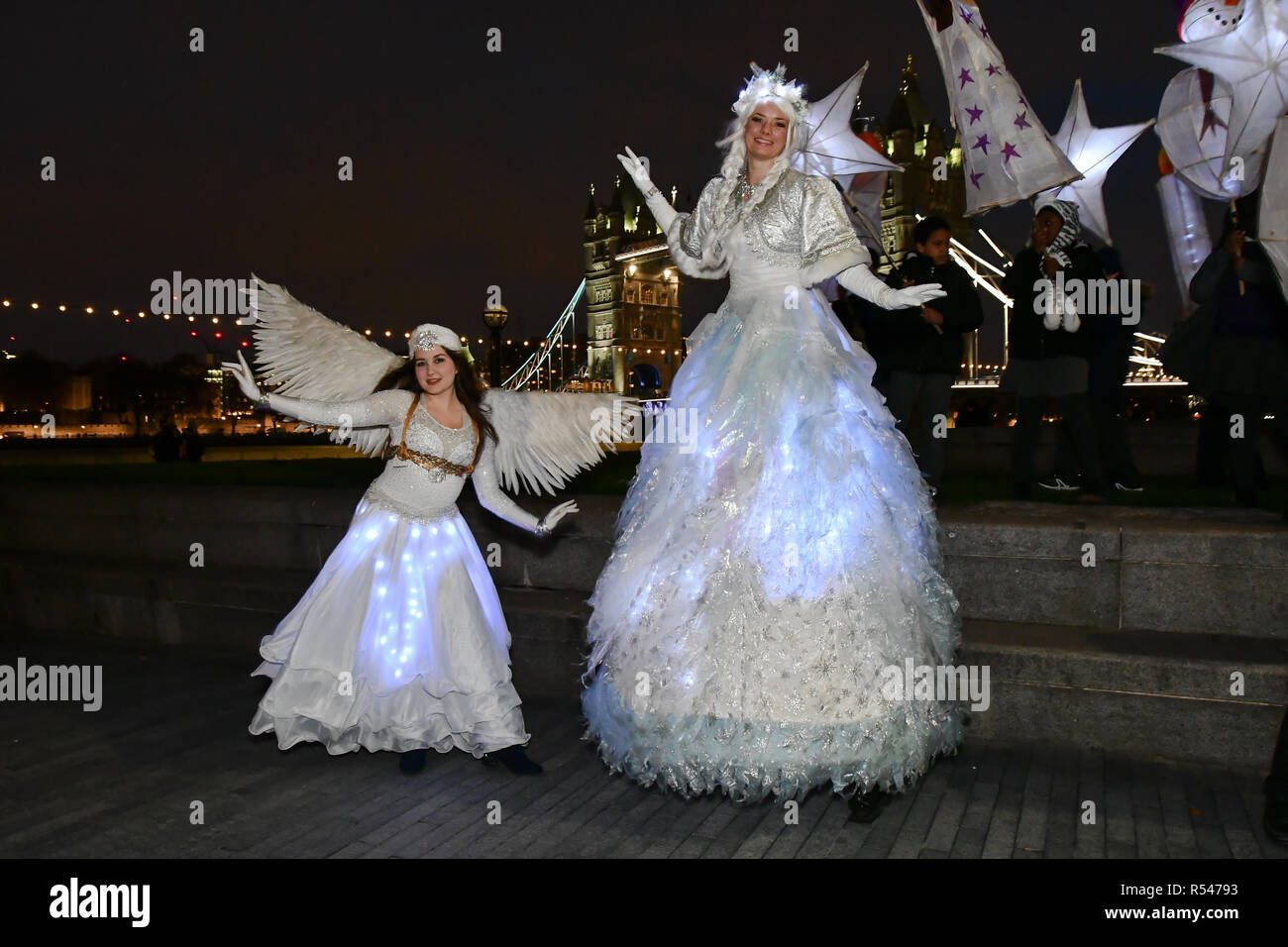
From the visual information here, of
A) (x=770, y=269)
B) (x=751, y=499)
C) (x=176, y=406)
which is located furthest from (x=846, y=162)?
(x=176, y=406)

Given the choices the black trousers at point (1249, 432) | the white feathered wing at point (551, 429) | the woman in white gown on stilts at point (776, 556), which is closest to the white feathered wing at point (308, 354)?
the white feathered wing at point (551, 429)

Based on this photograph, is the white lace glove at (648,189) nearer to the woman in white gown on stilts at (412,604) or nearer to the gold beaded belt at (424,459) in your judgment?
the woman in white gown on stilts at (412,604)

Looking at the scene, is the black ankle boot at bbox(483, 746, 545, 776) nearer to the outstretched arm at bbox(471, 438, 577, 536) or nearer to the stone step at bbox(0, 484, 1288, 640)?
the outstretched arm at bbox(471, 438, 577, 536)

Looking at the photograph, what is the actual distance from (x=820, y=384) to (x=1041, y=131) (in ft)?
15.6

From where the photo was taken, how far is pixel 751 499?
12.8 feet

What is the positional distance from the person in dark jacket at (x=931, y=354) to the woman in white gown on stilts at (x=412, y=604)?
231 centimetres

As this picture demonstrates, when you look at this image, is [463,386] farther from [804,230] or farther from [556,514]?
[804,230]

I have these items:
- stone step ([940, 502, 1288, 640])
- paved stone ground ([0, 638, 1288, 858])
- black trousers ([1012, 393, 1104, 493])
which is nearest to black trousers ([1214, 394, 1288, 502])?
stone step ([940, 502, 1288, 640])

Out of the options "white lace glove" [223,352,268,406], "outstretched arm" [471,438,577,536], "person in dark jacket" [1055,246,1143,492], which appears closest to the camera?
"white lace glove" [223,352,268,406]

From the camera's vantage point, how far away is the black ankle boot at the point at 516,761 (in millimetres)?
4492

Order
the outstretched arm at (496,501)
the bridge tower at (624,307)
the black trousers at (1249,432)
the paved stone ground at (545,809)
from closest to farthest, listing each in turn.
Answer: the paved stone ground at (545,809)
the outstretched arm at (496,501)
the black trousers at (1249,432)
the bridge tower at (624,307)

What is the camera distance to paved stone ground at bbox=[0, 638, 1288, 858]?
3684mm

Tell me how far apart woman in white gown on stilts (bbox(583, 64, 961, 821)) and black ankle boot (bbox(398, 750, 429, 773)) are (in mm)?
886
